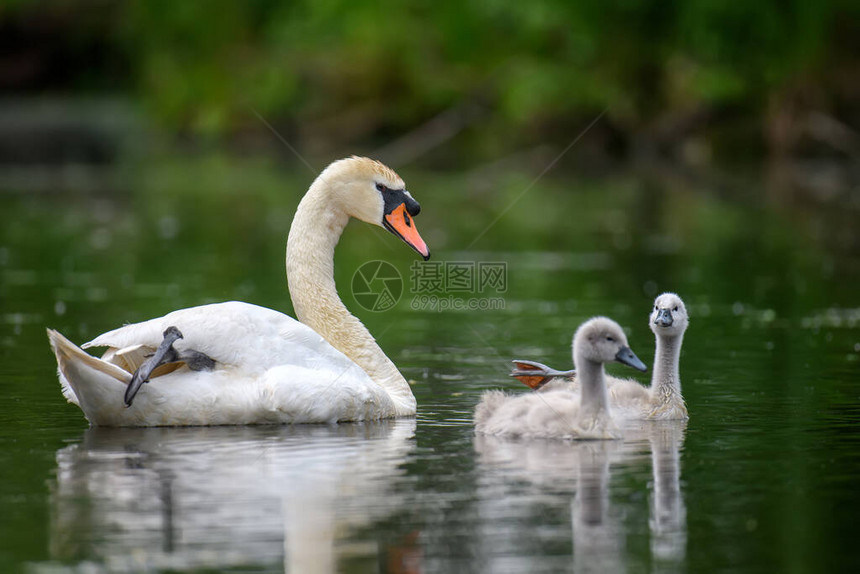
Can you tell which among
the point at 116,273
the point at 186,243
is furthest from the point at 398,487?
the point at 186,243

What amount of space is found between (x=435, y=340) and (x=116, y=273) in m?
→ 6.73

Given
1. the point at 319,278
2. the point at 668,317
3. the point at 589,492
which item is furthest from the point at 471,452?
the point at 319,278

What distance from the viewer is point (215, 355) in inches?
348

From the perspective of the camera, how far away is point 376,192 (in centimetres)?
1000

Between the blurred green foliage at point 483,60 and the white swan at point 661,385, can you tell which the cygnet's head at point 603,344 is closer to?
the white swan at point 661,385

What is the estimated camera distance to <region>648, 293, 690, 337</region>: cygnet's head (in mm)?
9234

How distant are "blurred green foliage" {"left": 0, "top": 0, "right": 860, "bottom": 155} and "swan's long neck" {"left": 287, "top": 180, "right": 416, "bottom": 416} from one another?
748 inches

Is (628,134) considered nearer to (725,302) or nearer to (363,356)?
(725,302)

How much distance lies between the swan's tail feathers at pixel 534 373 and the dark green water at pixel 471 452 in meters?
0.47

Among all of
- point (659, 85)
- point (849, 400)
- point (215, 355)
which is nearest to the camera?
point (215, 355)

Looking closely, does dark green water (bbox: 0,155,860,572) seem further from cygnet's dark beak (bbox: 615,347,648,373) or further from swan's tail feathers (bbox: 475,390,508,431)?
cygnet's dark beak (bbox: 615,347,648,373)

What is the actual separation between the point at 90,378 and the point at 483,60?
42057 millimetres

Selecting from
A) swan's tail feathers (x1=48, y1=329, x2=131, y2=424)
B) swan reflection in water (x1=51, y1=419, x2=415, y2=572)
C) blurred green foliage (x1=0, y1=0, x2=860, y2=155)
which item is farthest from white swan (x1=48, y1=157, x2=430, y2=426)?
blurred green foliage (x1=0, y1=0, x2=860, y2=155)

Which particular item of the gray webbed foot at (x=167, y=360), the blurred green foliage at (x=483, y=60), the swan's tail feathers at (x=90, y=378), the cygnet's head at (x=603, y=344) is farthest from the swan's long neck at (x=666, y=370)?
the blurred green foliage at (x=483, y=60)
